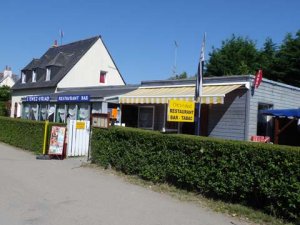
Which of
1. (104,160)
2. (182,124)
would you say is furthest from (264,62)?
(104,160)

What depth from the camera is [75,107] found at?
922 inches

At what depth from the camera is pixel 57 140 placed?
49.7 ft

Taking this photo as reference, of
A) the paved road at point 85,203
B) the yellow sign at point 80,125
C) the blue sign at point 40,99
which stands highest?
the blue sign at point 40,99

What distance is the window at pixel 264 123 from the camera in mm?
15243

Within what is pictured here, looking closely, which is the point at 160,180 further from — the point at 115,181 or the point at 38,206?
the point at 38,206

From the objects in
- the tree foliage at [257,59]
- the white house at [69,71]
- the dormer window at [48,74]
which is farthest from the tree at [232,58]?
the dormer window at [48,74]

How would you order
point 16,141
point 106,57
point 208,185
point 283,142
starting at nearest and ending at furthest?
point 208,185, point 283,142, point 16,141, point 106,57

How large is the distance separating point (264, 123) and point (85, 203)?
9576mm

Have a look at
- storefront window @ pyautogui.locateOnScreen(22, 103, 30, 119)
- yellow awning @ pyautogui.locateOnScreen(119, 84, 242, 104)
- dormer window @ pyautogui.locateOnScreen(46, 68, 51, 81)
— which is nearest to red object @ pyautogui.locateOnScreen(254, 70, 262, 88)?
yellow awning @ pyautogui.locateOnScreen(119, 84, 242, 104)

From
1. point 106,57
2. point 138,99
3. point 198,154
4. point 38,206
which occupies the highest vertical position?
point 106,57

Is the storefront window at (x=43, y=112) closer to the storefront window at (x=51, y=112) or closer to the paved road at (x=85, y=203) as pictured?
the storefront window at (x=51, y=112)

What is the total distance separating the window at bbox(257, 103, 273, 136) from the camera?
50.0 feet

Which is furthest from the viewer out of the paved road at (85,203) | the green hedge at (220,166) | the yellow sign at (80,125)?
the yellow sign at (80,125)

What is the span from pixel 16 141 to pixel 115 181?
10107mm
